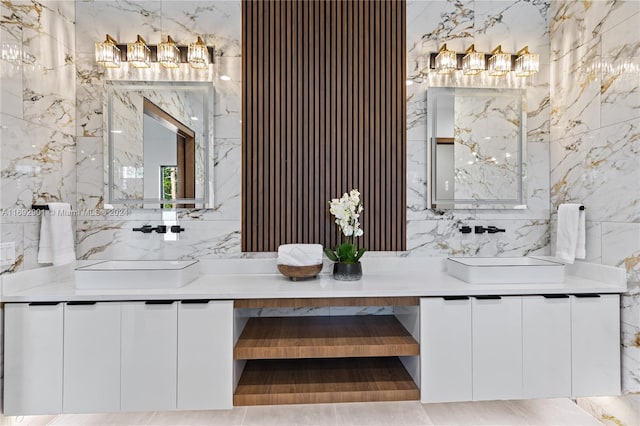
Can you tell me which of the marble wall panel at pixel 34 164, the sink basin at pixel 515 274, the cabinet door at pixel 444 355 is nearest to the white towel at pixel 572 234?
the sink basin at pixel 515 274

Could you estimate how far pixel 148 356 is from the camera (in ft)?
6.07

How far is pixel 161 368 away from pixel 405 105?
2.32 metres

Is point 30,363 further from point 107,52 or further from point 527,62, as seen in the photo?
point 527,62

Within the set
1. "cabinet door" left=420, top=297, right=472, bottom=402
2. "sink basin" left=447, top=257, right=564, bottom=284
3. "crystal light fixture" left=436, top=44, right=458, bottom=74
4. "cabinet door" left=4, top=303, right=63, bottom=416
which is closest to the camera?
"cabinet door" left=4, top=303, right=63, bottom=416

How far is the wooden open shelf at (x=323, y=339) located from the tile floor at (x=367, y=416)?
0.51 metres

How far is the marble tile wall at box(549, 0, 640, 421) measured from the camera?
1942 millimetres

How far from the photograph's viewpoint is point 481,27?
2.58 metres

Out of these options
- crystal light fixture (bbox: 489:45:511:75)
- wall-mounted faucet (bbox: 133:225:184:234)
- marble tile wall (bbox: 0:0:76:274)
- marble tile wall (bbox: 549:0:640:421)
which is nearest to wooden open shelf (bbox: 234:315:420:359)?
wall-mounted faucet (bbox: 133:225:184:234)

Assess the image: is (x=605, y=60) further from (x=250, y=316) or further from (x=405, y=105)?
(x=250, y=316)

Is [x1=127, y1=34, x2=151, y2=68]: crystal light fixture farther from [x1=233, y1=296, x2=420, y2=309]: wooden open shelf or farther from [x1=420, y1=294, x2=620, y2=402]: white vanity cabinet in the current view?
[x1=420, y1=294, x2=620, y2=402]: white vanity cabinet

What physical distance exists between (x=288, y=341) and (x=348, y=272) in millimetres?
567

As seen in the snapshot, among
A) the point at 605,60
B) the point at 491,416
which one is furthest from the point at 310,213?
the point at 605,60

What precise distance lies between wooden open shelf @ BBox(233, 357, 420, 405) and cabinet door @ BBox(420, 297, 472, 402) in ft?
0.44

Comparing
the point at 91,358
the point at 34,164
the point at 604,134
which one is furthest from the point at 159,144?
the point at 604,134
